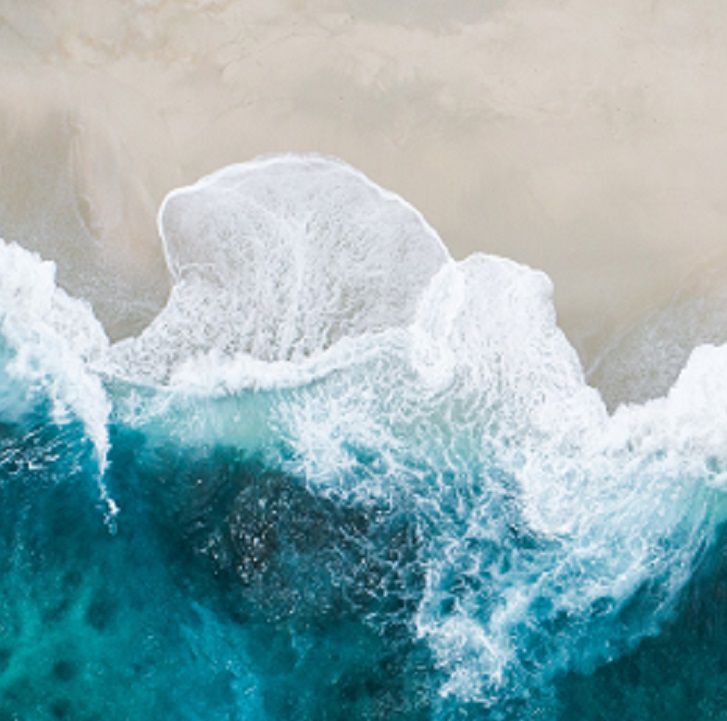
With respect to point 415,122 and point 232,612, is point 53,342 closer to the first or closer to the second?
point 232,612

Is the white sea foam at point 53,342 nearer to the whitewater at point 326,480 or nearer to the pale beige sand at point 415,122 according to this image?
the whitewater at point 326,480

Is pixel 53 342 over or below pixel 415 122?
below

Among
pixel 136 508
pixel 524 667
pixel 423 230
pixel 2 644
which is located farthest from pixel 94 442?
pixel 524 667

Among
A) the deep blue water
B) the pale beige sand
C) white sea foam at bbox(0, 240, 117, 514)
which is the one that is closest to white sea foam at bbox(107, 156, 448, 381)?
the pale beige sand

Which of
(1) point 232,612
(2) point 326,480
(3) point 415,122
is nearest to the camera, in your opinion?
(1) point 232,612

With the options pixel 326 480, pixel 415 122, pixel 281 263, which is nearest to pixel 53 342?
pixel 281 263

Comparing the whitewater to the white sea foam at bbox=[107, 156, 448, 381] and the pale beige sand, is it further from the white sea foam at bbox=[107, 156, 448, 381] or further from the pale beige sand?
the pale beige sand
